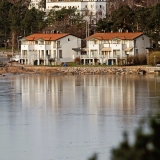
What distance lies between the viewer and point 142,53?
30312 mm

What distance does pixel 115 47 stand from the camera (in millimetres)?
30922

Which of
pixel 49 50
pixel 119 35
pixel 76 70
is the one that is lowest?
pixel 76 70

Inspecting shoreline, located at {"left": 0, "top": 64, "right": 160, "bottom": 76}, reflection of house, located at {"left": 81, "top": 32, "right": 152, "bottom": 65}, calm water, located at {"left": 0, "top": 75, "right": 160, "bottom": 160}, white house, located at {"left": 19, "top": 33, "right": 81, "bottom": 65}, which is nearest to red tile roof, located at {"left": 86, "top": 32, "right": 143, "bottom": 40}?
reflection of house, located at {"left": 81, "top": 32, "right": 152, "bottom": 65}

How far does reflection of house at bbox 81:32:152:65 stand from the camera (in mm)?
30511

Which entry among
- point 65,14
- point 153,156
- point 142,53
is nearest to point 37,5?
point 65,14

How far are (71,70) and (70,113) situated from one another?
14150 millimetres

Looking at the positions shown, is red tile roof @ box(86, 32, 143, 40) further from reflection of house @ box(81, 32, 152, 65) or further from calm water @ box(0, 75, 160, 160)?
calm water @ box(0, 75, 160, 160)

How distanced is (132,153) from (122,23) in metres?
30.5

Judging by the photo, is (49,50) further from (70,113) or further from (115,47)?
(70,113)

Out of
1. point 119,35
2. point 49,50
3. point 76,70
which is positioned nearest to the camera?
point 76,70

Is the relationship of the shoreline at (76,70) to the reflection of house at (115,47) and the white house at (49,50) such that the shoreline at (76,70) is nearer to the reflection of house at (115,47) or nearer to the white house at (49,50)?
the white house at (49,50)

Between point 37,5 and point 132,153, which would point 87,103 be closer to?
point 132,153

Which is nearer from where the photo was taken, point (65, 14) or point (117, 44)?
point (117, 44)

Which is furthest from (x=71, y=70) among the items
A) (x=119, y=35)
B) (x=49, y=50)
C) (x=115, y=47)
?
(x=119, y=35)
